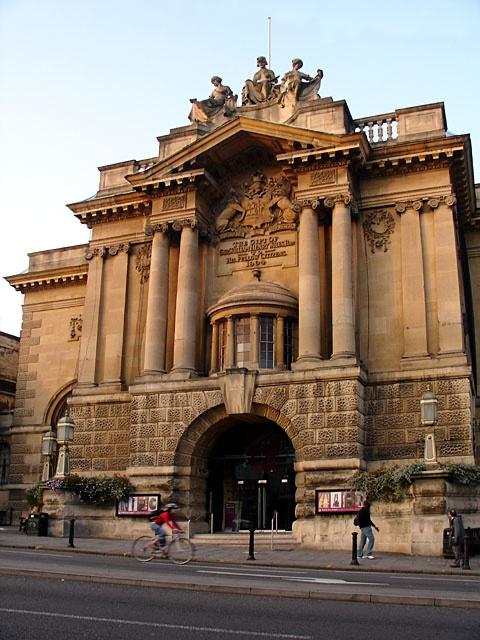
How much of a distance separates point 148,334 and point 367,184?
11071 mm

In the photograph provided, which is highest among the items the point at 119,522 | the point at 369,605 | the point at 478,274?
the point at 478,274

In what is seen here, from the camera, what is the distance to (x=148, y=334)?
32.6 meters

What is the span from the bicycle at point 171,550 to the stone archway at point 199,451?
9889 mm

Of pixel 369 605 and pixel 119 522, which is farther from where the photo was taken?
pixel 119 522

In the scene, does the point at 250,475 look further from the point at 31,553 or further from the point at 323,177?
the point at 323,177

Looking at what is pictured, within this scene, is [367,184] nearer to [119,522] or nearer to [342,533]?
[342,533]

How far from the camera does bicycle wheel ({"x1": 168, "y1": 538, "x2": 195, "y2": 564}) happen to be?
1927cm

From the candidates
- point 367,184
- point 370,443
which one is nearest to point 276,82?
point 367,184

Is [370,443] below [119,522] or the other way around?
the other way around

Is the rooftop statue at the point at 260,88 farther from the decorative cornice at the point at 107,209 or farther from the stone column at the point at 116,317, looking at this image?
the stone column at the point at 116,317

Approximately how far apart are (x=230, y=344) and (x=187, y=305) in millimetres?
2733

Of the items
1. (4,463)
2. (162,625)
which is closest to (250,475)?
(4,463)

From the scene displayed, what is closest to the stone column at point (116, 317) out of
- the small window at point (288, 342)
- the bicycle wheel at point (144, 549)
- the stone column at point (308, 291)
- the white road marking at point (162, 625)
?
the small window at point (288, 342)

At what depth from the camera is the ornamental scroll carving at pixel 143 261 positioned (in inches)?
1385
